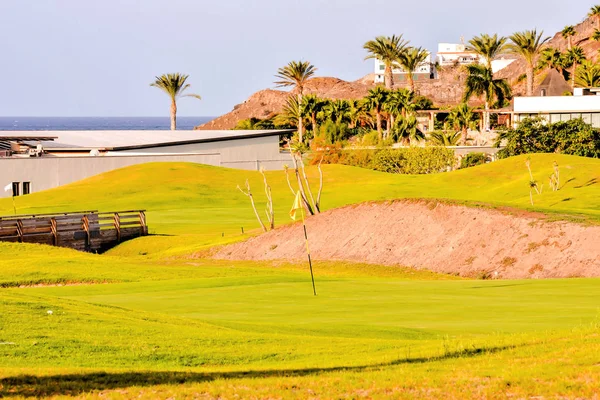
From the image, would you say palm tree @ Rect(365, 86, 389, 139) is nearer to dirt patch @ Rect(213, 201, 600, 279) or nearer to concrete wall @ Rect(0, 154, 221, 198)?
concrete wall @ Rect(0, 154, 221, 198)

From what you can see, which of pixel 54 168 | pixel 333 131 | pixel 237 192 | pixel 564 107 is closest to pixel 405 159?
pixel 564 107

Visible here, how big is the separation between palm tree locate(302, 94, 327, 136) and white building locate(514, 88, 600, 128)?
32923mm

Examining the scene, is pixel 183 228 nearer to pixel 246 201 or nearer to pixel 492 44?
pixel 246 201

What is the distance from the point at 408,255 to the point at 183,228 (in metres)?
23.8

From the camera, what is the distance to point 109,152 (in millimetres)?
101125

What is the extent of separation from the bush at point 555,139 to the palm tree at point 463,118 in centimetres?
3498

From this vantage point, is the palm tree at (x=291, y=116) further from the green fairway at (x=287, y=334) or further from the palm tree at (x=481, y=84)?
the green fairway at (x=287, y=334)

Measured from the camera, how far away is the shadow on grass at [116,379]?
484 inches

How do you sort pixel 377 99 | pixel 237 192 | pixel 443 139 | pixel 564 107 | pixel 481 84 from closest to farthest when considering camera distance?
pixel 237 192
pixel 564 107
pixel 443 139
pixel 377 99
pixel 481 84

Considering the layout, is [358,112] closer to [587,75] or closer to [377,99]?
[377,99]

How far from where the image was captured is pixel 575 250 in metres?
37.8

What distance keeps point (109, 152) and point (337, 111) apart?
50.2m

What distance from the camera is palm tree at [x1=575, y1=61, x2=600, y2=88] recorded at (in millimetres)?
146575

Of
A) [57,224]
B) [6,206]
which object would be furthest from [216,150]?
[57,224]
